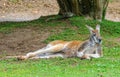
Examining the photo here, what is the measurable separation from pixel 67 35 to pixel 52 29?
74 centimetres

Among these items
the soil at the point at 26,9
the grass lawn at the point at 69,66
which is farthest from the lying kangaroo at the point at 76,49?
the soil at the point at 26,9

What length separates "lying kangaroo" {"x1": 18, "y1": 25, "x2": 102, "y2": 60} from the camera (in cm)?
1039

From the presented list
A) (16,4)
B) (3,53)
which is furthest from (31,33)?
(16,4)

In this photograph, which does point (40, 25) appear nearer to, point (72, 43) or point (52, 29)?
point (52, 29)

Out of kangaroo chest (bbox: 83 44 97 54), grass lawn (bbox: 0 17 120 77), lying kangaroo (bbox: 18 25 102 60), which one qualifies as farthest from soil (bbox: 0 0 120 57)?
kangaroo chest (bbox: 83 44 97 54)

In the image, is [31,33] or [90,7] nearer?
[31,33]

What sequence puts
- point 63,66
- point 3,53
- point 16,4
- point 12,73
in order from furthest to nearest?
point 16,4 < point 3,53 < point 63,66 < point 12,73

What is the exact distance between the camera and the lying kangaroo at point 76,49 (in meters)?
10.4

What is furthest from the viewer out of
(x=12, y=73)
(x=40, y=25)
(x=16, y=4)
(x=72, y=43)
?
(x=16, y=4)

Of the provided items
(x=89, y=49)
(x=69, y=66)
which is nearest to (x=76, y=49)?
(x=89, y=49)

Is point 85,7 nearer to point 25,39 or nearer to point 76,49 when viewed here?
point 25,39

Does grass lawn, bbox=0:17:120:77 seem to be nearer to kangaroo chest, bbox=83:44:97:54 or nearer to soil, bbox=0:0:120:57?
kangaroo chest, bbox=83:44:97:54

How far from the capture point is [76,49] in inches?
417

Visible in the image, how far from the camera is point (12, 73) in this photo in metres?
8.91
